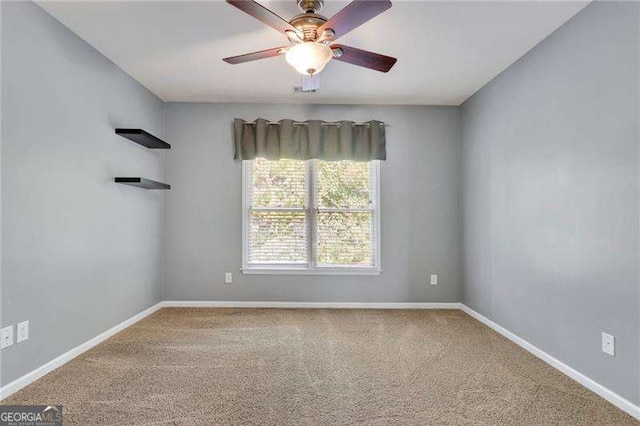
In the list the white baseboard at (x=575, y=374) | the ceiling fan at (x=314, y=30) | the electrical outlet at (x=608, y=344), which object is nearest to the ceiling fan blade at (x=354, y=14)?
the ceiling fan at (x=314, y=30)

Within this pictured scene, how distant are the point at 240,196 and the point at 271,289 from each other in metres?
1.19

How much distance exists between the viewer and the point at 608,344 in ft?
6.95

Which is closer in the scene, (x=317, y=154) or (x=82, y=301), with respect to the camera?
(x=82, y=301)

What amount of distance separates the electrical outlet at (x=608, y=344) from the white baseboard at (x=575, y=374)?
23 centimetres

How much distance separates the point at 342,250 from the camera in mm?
4215

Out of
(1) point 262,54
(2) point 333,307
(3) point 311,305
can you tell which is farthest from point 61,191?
(2) point 333,307

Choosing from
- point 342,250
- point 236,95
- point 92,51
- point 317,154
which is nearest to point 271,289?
point 342,250

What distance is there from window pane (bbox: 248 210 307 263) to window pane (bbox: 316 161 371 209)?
1.20 ft

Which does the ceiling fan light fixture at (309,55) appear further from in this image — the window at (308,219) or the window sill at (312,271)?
the window sill at (312,271)

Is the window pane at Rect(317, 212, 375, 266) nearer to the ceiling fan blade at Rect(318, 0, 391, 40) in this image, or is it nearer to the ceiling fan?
the ceiling fan

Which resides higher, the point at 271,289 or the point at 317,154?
the point at 317,154

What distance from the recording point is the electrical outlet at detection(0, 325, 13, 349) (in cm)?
205

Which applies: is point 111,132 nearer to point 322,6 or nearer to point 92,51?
point 92,51

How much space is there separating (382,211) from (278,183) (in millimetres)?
1313
